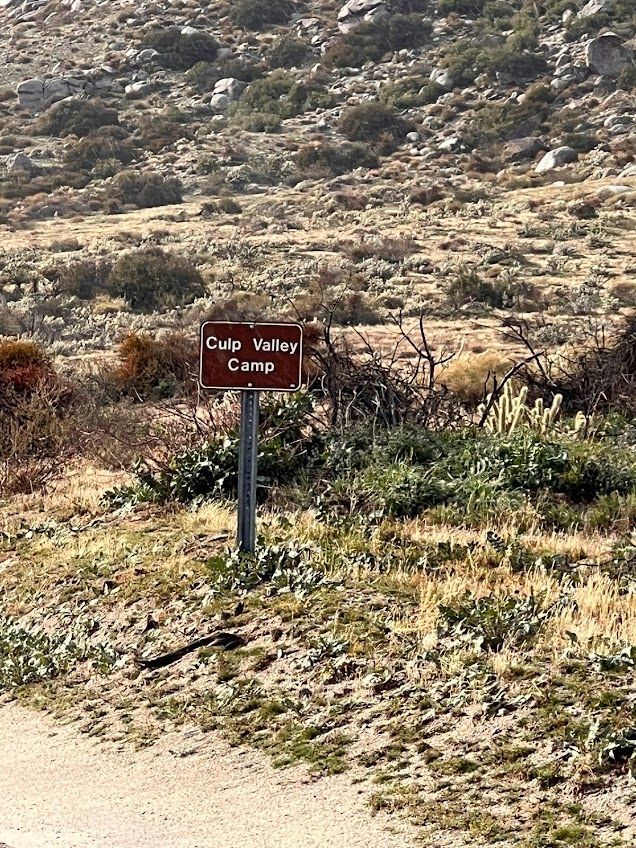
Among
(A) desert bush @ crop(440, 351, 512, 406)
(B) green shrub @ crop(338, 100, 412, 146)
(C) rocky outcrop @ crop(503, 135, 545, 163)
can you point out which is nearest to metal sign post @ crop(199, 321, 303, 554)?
(A) desert bush @ crop(440, 351, 512, 406)

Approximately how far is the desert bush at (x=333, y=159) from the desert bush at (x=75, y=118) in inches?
544

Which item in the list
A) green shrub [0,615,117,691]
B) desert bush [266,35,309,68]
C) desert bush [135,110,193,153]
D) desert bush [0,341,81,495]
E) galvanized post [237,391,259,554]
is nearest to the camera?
green shrub [0,615,117,691]

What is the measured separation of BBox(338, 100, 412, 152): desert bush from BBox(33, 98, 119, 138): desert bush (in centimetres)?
1312

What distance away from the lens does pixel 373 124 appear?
65.0 m

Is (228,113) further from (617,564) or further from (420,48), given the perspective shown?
(617,564)

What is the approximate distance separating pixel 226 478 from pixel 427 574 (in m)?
3.13

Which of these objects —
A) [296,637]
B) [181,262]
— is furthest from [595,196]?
[296,637]

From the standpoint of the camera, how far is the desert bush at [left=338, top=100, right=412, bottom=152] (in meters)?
64.1

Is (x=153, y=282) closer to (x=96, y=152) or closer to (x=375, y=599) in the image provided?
(x=375, y=599)

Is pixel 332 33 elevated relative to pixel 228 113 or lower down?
elevated

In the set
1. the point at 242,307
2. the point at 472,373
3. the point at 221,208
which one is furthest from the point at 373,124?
the point at 472,373

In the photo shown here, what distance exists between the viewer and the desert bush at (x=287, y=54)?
7644 cm

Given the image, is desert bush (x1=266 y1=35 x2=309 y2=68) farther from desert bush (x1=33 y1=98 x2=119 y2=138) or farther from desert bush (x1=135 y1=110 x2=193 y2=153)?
desert bush (x1=33 y1=98 x2=119 y2=138)

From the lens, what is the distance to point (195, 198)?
56438 mm
